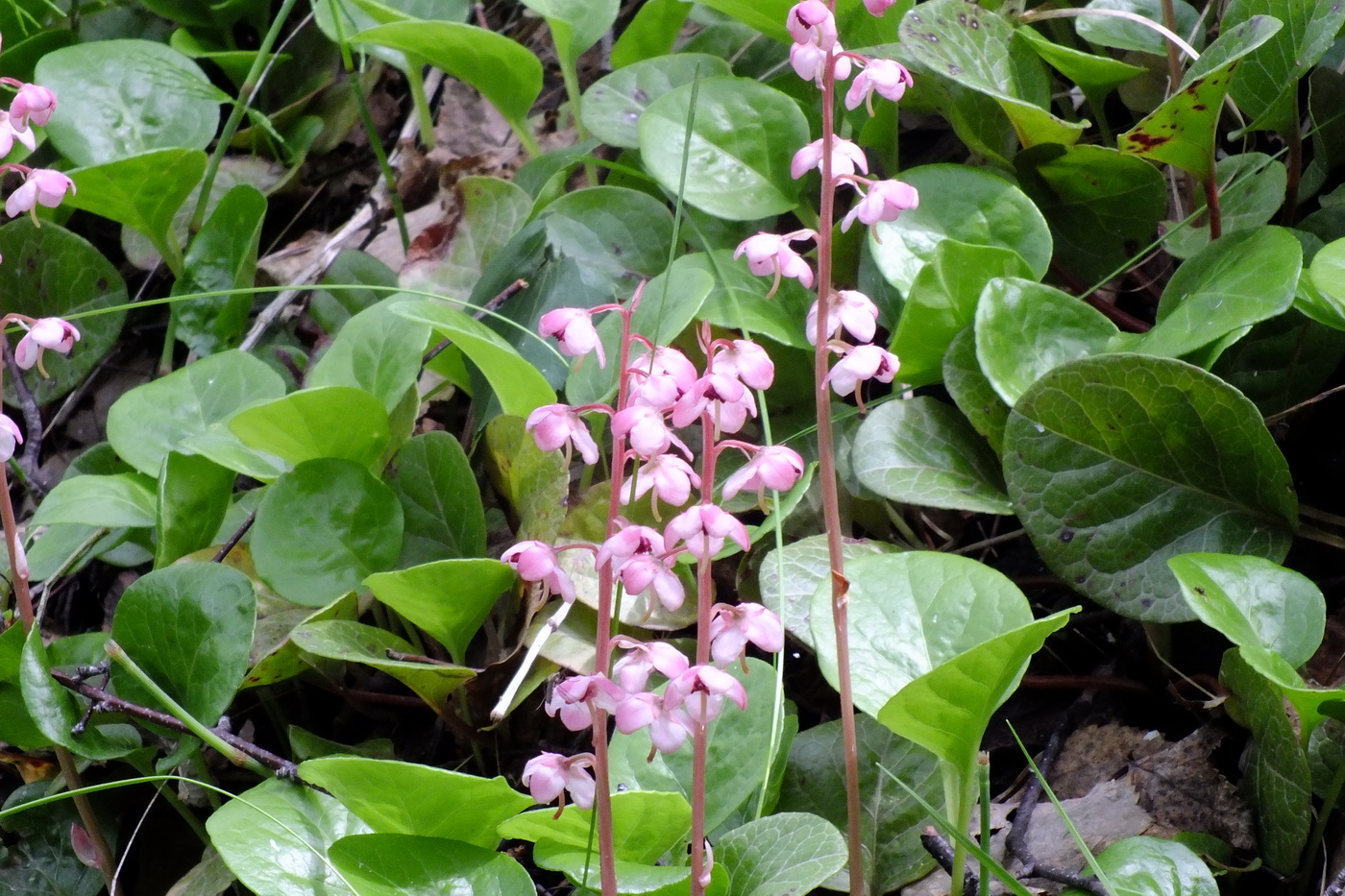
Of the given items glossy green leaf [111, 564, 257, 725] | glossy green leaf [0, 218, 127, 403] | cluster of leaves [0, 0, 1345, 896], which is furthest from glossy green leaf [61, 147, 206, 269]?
glossy green leaf [111, 564, 257, 725]

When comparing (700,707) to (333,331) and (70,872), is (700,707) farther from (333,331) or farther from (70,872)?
(333,331)

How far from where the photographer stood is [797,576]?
1.06 meters

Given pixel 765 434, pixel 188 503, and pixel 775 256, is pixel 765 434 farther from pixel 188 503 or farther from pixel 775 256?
pixel 188 503

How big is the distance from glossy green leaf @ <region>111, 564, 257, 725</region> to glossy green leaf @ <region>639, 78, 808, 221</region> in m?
0.66

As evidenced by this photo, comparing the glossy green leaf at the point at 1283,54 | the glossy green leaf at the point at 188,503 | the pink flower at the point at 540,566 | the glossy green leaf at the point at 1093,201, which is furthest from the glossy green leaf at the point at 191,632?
the glossy green leaf at the point at 1283,54

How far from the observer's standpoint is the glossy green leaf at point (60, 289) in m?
1.72

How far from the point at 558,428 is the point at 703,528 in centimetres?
10

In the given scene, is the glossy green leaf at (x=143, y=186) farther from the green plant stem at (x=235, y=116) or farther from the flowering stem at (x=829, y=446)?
the flowering stem at (x=829, y=446)

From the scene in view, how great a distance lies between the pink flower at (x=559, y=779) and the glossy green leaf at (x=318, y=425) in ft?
1.82

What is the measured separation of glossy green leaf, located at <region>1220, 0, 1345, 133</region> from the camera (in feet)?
3.54

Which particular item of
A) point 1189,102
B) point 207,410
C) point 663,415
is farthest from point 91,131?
point 1189,102

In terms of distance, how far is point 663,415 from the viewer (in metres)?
0.65

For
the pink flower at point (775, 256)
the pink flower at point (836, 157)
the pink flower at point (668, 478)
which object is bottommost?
the pink flower at point (668, 478)

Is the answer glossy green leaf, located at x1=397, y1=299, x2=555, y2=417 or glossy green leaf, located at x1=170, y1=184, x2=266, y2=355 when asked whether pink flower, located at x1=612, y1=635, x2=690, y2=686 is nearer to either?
glossy green leaf, located at x1=397, y1=299, x2=555, y2=417
